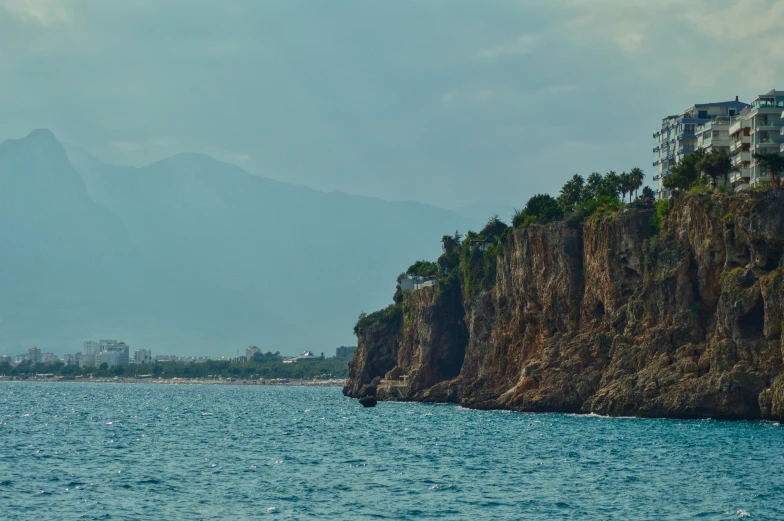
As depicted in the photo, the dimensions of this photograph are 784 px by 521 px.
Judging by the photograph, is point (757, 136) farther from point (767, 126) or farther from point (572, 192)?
point (572, 192)

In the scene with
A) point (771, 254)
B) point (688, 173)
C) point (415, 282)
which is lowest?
point (771, 254)

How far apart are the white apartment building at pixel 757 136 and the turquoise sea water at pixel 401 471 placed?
35.6 meters

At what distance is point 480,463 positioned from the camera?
5612cm

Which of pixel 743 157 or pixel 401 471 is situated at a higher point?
pixel 743 157

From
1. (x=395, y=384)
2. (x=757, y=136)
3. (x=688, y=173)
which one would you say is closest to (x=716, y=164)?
(x=688, y=173)

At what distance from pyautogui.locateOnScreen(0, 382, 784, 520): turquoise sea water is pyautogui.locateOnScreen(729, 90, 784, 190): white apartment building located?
117 ft

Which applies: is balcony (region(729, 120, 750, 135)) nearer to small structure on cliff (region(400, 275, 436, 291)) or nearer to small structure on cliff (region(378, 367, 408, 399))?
small structure on cliff (region(400, 275, 436, 291))

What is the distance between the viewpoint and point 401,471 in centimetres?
5303

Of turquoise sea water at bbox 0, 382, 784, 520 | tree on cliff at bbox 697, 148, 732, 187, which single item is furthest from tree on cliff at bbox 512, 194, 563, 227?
turquoise sea water at bbox 0, 382, 784, 520

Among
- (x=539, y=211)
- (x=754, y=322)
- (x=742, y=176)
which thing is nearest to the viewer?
(x=754, y=322)

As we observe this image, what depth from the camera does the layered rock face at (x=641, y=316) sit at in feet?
249

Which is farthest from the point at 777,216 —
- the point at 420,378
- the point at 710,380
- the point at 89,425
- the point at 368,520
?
the point at 420,378

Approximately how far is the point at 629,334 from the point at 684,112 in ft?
162

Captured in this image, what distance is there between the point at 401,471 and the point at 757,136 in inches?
2594
